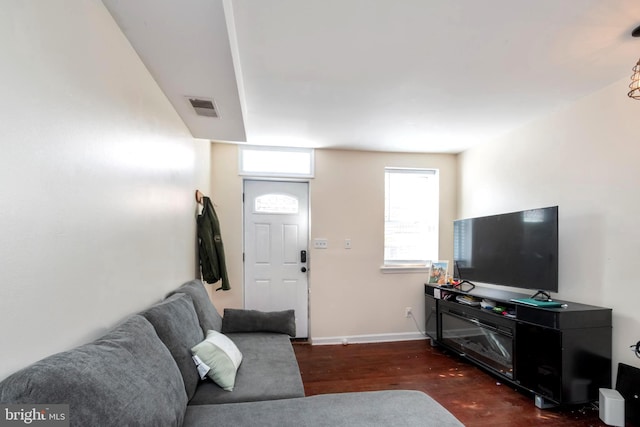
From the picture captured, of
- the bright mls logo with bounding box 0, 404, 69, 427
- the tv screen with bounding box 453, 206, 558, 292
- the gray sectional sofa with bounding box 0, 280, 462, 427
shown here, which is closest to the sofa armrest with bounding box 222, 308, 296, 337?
the gray sectional sofa with bounding box 0, 280, 462, 427

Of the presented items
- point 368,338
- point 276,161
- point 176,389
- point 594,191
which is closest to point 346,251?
point 368,338

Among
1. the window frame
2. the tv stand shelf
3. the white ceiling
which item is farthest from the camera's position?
the window frame

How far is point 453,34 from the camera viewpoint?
1.67m

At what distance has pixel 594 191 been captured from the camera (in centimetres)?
231

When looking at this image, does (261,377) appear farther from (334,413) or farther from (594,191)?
(594,191)

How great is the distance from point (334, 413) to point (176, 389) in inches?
26.5

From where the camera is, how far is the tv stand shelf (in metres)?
2.11

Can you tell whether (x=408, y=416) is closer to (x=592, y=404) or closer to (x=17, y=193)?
(x=17, y=193)

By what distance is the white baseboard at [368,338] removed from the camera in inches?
143

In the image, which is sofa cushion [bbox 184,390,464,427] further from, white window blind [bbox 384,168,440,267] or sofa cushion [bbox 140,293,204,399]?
white window blind [bbox 384,168,440,267]

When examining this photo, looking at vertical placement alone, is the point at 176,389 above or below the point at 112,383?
below

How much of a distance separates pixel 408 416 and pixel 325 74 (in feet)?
6.76

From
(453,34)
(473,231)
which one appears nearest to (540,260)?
(473,231)

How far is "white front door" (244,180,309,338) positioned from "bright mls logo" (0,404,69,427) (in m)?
2.92
